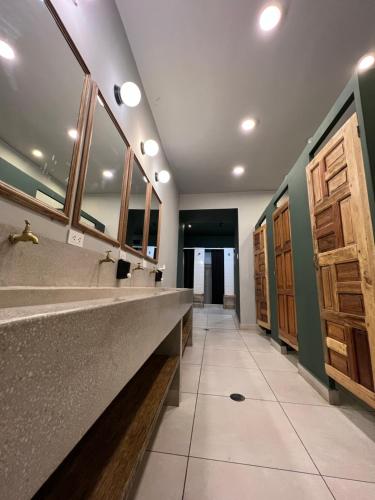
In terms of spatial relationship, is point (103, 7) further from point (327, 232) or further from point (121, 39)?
point (327, 232)

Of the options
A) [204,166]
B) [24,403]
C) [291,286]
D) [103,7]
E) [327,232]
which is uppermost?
[204,166]

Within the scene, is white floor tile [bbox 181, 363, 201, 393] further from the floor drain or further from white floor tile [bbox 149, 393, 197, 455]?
the floor drain

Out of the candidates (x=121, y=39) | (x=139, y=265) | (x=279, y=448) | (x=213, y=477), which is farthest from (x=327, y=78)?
(x=213, y=477)

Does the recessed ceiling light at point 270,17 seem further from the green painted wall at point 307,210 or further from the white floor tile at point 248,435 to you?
the white floor tile at point 248,435

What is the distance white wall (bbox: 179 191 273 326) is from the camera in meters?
4.00

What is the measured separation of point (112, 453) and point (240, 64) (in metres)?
2.84

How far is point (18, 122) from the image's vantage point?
2.77ft

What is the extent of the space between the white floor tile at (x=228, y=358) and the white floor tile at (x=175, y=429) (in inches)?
30.7

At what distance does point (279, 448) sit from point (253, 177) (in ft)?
12.7

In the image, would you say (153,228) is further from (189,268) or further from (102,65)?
(189,268)

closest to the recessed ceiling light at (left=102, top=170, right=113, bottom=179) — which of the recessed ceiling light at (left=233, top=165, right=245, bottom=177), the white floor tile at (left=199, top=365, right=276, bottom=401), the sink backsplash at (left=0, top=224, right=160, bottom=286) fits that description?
the sink backsplash at (left=0, top=224, right=160, bottom=286)

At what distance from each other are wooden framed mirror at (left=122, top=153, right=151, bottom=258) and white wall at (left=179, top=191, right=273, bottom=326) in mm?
2396

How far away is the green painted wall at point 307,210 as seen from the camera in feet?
3.77

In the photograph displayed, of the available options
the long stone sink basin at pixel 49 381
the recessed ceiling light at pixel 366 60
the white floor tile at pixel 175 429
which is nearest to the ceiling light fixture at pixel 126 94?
the long stone sink basin at pixel 49 381
